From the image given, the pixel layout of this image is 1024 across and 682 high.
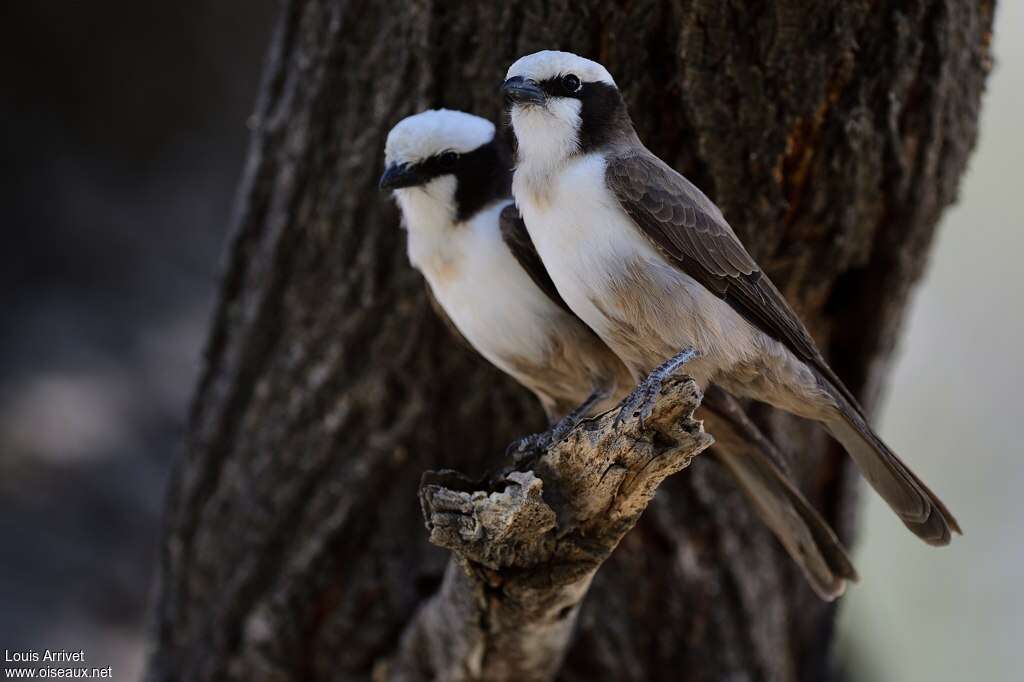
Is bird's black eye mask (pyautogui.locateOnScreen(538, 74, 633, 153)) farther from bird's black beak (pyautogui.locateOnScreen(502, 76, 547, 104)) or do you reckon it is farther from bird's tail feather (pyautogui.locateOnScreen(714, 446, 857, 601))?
bird's tail feather (pyautogui.locateOnScreen(714, 446, 857, 601))

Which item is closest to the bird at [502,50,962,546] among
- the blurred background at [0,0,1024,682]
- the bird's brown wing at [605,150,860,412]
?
the bird's brown wing at [605,150,860,412]

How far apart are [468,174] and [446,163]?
0.25 feet

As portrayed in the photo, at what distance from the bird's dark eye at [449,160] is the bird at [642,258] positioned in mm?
327

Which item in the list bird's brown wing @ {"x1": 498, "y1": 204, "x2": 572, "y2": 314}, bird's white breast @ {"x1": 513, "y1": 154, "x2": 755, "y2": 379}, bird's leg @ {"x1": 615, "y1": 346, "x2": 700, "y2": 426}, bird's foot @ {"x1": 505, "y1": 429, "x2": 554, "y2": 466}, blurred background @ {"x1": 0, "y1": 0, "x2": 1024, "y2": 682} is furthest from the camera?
blurred background @ {"x1": 0, "y1": 0, "x2": 1024, "y2": 682}

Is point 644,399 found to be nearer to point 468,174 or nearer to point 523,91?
point 523,91

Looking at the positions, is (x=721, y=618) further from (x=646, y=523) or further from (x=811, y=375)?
(x=811, y=375)

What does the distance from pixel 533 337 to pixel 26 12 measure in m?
3.64

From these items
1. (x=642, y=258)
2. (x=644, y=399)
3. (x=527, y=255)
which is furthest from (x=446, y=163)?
(x=644, y=399)

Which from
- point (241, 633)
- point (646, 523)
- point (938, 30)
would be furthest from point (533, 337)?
point (241, 633)

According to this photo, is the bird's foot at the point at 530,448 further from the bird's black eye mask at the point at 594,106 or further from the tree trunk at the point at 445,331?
the bird's black eye mask at the point at 594,106

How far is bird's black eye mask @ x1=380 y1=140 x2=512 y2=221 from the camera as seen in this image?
2830 millimetres

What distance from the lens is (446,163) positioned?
2.86m

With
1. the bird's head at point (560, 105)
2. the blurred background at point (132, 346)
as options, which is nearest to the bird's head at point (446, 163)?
the bird's head at point (560, 105)

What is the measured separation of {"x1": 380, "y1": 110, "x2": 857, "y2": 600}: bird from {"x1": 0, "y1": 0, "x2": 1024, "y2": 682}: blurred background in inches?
50.6
